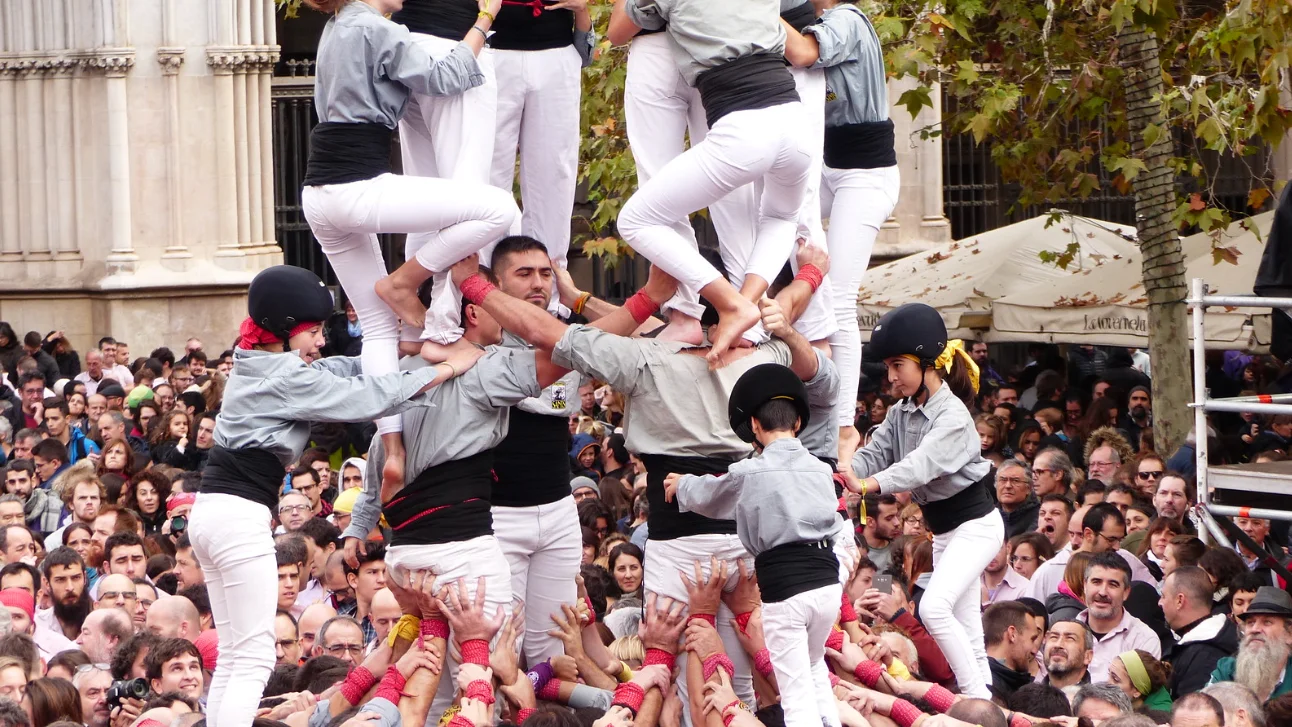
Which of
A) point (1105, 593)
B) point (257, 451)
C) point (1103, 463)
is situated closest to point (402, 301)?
point (257, 451)

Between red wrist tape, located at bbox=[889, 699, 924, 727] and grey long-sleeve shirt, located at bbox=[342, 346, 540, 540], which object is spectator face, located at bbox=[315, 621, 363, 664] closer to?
grey long-sleeve shirt, located at bbox=[342, 346, 540, 540]

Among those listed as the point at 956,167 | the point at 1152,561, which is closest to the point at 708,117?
the point at 1152,561

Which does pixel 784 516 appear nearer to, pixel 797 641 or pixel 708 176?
pixel 797 641

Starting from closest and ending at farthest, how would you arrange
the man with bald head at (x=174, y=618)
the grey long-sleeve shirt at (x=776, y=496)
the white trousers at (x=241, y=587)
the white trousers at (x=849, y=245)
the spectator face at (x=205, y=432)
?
1. the grey long-sleeve shirt at (x=776, y=496)
2. the white trousers at (x=241, y=587)
3. the white trousers at (x=849, y=245)
4. the man with bald head at (x=174, y=618)
5. the spectator face at (x=205, y=432)

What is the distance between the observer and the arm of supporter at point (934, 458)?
27.1 feet

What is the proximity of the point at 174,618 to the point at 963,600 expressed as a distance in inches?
156

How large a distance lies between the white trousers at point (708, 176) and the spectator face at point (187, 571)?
4765mm

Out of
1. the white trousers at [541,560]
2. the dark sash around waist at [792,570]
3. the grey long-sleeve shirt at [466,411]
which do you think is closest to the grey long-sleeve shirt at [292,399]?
the grey long-sleeve shirt at [466,411]

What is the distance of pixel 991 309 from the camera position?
1719 centimetres

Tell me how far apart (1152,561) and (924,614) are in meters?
2.94

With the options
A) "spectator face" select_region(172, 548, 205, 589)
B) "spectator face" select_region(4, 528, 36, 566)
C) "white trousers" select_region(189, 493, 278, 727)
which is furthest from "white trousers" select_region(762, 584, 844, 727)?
"spectator face" select_region(4, 528, 36, 566)

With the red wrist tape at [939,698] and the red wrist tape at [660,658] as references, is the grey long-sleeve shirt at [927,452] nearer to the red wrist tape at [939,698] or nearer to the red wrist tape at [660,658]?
the red wrist tape at [939,698]

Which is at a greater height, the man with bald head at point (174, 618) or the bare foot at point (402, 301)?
the bare foot at point (402, 301)

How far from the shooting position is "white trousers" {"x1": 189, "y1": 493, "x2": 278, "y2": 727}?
291 inches
